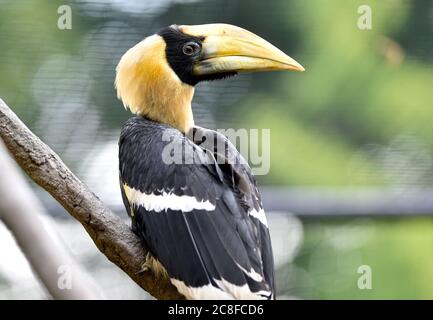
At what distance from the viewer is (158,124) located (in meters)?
1.84

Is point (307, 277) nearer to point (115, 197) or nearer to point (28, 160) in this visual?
point (115, 197)

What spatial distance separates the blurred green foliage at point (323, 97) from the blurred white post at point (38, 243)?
1527 millimetres

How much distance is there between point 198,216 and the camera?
1.56 metres

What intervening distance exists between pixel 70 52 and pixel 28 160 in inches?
54.9

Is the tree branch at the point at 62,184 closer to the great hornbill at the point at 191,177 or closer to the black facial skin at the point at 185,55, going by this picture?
the great hornbill at the point at 191,177

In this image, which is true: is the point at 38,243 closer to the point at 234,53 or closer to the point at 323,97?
the point at 234,53

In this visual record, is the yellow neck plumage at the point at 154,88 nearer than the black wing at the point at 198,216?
No

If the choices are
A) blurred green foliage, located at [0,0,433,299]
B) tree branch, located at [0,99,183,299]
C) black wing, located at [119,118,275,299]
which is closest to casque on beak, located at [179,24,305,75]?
black wing, located at [119,118,275,299]

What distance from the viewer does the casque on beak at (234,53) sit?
1889mm

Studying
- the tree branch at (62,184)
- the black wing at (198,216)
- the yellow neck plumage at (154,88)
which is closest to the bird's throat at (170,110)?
the yellow neck plumage at (154,88)

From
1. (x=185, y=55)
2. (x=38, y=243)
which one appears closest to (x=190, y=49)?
(x=185, y=55)

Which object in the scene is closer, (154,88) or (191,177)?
(191,177)

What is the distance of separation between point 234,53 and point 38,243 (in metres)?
1.00
